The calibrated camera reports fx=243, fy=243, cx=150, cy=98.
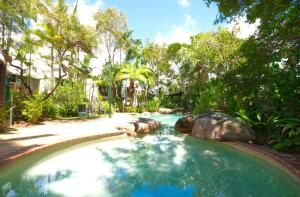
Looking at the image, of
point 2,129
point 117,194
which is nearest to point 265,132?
point 117,194

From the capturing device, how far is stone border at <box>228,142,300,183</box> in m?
5.40

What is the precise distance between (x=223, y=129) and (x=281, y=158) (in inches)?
131

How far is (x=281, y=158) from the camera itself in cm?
630

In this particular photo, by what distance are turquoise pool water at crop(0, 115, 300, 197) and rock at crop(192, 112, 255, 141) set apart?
65cm

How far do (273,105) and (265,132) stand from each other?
110 cm

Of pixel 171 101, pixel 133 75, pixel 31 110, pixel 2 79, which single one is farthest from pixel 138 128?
pixel 171 101

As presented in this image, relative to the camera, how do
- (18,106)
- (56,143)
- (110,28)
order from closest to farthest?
(56,143), (18,106), (110,28)

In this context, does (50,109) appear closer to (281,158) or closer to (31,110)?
(31,110)

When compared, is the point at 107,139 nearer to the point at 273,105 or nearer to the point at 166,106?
the point at 273,105

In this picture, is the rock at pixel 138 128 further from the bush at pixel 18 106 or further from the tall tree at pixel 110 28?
the tall tree at pixel 110 28

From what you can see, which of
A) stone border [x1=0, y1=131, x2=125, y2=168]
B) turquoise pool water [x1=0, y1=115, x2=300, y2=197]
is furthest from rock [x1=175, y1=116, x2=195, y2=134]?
turquoise pool water [x1=0, y1=115, x2=300, y2=197]

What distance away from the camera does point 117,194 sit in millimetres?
4602

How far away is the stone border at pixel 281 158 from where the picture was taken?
213 inches

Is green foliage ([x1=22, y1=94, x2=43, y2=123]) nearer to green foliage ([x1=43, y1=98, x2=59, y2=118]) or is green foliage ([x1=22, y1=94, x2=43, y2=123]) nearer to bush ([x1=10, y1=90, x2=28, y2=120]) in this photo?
bush ([x1=10, y1=90, x2=28, y2=120])
